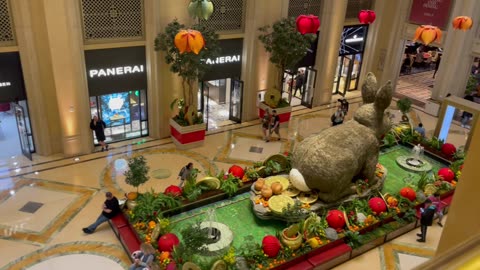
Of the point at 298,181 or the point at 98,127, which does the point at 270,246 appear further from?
the point at 98,127

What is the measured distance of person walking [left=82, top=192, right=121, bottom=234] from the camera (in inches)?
354

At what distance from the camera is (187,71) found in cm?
1222

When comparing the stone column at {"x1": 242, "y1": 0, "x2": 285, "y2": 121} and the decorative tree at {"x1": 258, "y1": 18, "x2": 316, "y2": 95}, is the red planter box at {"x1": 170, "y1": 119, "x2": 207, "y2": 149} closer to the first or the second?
the stone column at {"x1": 242, "y1": 0, "x2": 285, "y2": 121}

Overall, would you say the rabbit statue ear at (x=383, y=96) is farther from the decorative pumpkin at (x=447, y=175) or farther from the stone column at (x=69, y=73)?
the stone column at (x=69, y=73)

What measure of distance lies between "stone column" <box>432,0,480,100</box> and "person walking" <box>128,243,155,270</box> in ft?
45.8

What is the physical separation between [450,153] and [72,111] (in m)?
10.8

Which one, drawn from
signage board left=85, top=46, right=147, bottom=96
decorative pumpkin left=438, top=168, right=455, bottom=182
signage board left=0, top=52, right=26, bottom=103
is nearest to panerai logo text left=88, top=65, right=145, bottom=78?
signage board left=85, top=46, right=147, bottom=96

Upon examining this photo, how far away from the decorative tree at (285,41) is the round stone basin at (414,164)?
4.62 meters

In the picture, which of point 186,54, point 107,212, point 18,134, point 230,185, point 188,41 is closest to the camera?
point 107,212

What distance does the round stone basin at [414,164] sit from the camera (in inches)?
466

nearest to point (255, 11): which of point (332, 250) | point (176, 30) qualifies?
point (176, 30)

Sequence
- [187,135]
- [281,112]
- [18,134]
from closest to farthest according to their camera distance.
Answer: [18,134]
[187,135]
[281,112]

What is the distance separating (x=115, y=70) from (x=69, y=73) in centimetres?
133

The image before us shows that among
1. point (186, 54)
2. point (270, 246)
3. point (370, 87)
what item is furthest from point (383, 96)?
point (186, 54)
